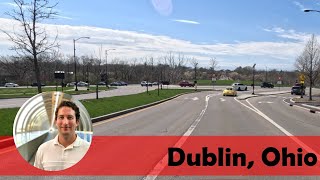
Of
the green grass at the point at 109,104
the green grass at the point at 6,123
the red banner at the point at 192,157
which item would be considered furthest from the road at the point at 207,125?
the green grass at the point at 6,123

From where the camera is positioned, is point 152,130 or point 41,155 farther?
point 152,130

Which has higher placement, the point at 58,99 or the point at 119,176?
the point at 58,99

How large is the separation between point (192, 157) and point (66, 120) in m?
6.28

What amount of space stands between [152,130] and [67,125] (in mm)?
12327

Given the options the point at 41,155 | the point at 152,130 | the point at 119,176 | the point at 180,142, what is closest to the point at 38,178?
the point at 119,176

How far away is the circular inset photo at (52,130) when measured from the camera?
3.46 metres

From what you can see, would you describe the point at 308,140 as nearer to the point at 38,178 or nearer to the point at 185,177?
the point at 185,177

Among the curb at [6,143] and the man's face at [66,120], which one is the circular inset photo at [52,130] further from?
the curb at [6,143]

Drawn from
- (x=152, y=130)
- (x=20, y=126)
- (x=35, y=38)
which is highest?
(x=35, y=38)

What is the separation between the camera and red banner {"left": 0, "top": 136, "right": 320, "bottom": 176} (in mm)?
7781

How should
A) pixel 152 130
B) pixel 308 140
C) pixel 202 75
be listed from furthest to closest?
pixel 202 75 → pixel 152 130 → pixel 308 140

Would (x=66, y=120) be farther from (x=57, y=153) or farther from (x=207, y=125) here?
(x=207, y=125)

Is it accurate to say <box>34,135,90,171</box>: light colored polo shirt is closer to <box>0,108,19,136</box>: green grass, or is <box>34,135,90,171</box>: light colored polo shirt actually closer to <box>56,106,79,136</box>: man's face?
<box>56,106,79,136</box>: man's face

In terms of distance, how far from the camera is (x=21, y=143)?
12.2 ft
